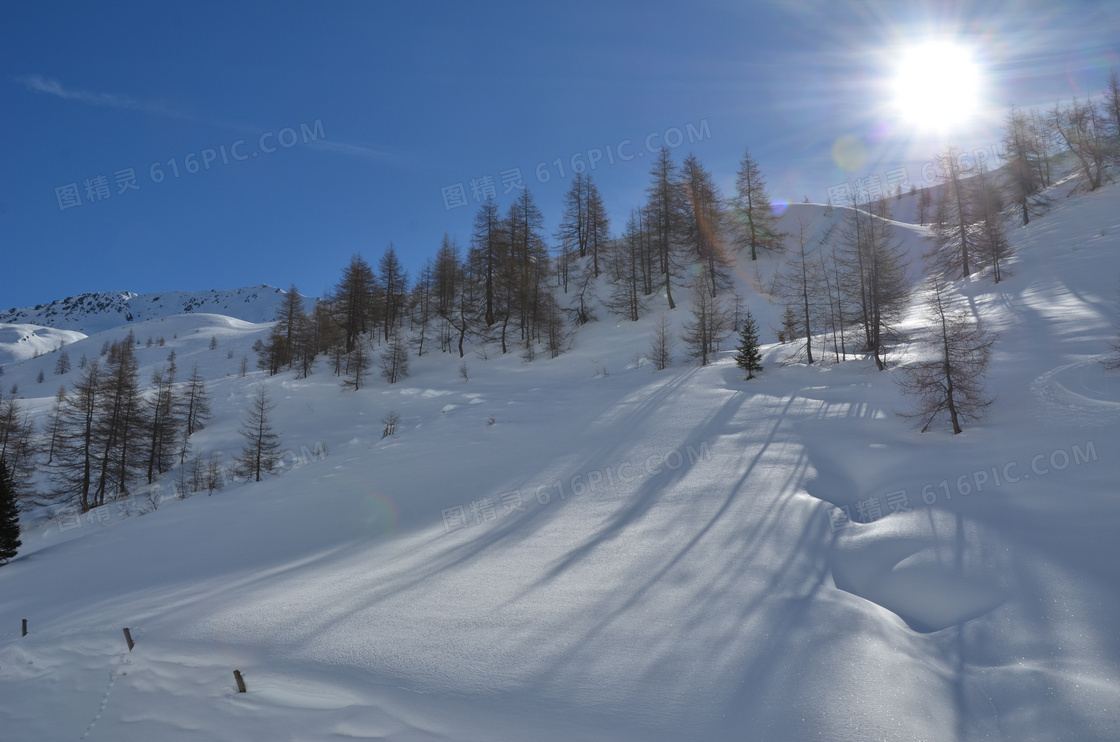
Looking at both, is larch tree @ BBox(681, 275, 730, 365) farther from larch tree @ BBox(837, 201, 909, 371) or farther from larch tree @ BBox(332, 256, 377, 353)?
larch tree @ BBox(332, 256, 377, 353)

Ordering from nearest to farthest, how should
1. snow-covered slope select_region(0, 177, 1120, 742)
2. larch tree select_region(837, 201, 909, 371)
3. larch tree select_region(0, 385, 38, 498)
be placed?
snow-covered slope select_region(0, 177, 1120, 742)
larch tree select_region(837, 201, 909, 371)
larch tree select_region(0, 385, 38, 498)

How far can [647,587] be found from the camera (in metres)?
7.61

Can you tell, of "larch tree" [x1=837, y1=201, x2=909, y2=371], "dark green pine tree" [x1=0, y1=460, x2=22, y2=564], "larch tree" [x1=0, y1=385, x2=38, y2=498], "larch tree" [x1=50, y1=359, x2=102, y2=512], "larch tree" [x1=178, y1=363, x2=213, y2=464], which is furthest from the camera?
"larch tree" [x1=178, y1=363, x2=213, y2=464]

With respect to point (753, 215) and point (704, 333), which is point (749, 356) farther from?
point (753, 215)

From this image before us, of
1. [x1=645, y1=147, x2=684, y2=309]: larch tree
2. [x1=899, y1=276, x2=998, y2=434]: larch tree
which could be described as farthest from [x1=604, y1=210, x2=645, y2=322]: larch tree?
[x1=899, y1=276, x2=998, y2=434]: larch tree

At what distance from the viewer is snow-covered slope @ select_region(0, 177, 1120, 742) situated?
5.15m

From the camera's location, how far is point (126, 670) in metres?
6.97

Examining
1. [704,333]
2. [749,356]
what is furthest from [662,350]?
[749,356]

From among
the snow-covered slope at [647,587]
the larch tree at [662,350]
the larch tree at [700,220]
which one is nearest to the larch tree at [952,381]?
the snow-covered slope at [647,587]

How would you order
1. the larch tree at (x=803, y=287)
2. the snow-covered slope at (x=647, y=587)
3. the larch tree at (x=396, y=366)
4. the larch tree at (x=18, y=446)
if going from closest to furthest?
the snow-covered slope at (x=647, y=587), the larch tree at (x=803, y=287), the larch tree at (x=18, y=446), the larch tree at (x=396, y=366)

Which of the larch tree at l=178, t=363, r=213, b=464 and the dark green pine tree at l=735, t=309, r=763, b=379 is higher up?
the dark green pine tree at l=735, t=309, r=763, b=379

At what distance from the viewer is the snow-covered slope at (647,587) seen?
5.15 metres

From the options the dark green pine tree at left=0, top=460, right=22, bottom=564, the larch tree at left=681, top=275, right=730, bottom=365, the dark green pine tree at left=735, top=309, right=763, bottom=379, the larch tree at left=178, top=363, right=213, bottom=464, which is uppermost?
the larch tree at left=681, top=275, right=730, bottom=365

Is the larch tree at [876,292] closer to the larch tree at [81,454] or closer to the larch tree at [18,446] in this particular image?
the larch tree at [81,454]
